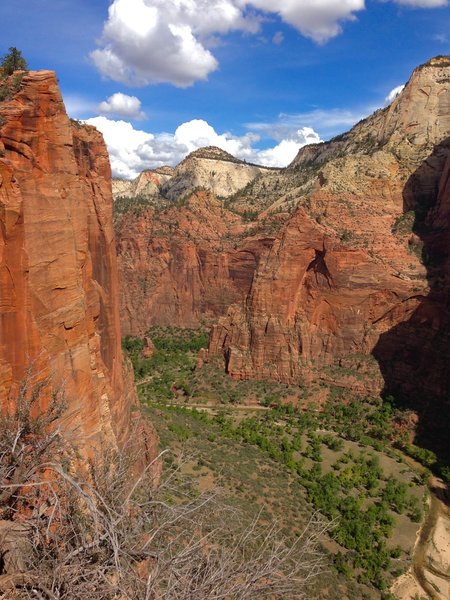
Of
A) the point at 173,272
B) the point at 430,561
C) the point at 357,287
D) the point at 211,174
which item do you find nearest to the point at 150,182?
the point at 211,174

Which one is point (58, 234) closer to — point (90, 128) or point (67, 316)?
point (67, 316)

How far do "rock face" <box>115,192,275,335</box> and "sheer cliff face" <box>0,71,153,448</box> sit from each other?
4779 centimetres

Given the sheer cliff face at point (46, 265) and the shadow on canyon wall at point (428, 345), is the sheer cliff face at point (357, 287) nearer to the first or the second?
the shadow on canyon wall at point (428, 345)

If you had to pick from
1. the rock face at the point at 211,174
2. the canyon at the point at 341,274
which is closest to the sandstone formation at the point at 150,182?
the rock face at the point at 211,174

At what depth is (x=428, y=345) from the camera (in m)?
41.8

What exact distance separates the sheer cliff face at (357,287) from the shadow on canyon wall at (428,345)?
0.34 feet

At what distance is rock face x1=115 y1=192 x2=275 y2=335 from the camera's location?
65.5 meters

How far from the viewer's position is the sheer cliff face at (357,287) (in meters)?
43.8

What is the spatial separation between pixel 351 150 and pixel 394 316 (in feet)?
127

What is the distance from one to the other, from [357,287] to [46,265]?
36356mm

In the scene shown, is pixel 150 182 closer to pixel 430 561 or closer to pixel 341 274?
pixel 341 274

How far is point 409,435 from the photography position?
38.7 meters

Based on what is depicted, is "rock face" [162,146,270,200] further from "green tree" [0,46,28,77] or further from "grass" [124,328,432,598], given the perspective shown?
"green tree" [0,46,28,77]

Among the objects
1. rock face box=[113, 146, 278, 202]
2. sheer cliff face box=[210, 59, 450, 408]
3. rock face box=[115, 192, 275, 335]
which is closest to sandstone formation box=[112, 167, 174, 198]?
rock face box=[113, 146, 278, 202]
